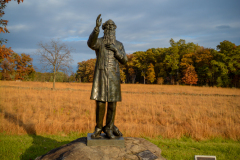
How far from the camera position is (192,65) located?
40.1 metres

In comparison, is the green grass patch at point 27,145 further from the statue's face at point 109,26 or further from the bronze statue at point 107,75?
the statue's face at point 109,26

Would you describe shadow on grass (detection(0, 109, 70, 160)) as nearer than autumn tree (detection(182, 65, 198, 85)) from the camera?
Yes

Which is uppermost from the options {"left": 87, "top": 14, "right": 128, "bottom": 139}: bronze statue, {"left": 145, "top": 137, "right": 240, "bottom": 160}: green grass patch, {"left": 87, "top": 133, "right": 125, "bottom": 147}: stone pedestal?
{"left": 87, "top": 14, "right": 128, "bottom": 139}: bronze statue

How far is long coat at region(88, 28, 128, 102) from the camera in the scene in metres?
4.36

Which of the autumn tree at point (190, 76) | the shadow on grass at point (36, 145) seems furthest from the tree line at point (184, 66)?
the shadow on grass at point (36, 145)

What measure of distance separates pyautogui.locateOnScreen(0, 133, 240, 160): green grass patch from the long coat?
8.79 feet

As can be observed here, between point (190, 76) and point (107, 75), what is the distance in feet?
120

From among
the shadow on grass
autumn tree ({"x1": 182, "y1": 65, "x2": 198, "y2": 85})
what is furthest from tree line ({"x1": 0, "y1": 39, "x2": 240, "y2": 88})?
the shadow on grass

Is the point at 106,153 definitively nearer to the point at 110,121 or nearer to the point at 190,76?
the point at 110,121

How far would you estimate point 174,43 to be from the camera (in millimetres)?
46562

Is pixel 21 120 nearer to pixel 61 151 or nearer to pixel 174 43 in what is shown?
pixel 61 151

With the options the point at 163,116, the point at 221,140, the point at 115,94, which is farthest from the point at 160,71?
the point at 115,94

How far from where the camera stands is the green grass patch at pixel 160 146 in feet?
17.9

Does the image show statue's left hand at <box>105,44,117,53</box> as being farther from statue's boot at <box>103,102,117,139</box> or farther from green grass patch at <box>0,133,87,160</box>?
green grass patch at <box>0,133,87,160</box>
